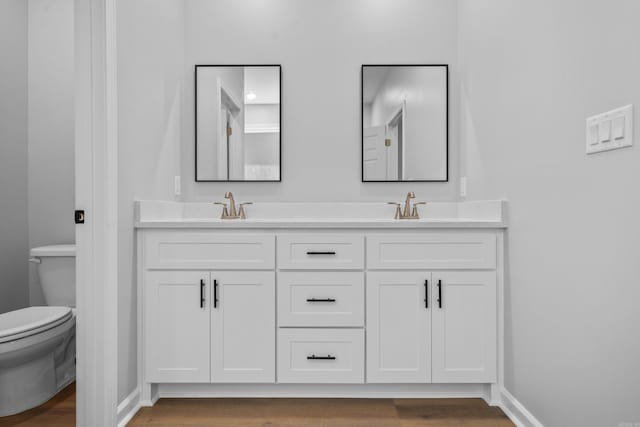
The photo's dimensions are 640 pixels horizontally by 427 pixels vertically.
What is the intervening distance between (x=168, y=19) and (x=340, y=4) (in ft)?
3.40

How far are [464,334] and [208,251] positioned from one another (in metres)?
1.27

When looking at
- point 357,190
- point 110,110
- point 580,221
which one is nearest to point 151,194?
point 110,110

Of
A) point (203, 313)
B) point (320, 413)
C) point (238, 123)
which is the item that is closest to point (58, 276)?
point (203, 313)

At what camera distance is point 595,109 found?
4.01 ft

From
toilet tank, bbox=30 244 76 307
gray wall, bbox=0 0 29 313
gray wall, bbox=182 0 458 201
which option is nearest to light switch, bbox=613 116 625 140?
gray wall, bbox=182 0 458 201

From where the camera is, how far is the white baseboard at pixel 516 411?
5.26ft

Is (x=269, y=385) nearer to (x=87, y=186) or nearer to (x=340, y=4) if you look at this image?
(x=87, y=186)

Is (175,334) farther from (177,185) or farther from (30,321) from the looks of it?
(177,185)

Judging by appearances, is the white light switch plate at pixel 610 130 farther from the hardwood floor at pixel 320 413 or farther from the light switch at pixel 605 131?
the hardwood floor at pixel 320 413

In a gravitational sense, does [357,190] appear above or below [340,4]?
below

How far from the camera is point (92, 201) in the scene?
155 centimetres

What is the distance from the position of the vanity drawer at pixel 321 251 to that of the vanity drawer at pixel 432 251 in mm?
67

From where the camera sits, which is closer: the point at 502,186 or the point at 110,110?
the point at 110,110

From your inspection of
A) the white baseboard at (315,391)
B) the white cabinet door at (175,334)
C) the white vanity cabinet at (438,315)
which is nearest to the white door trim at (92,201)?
the white cabinet door at (175,334)
